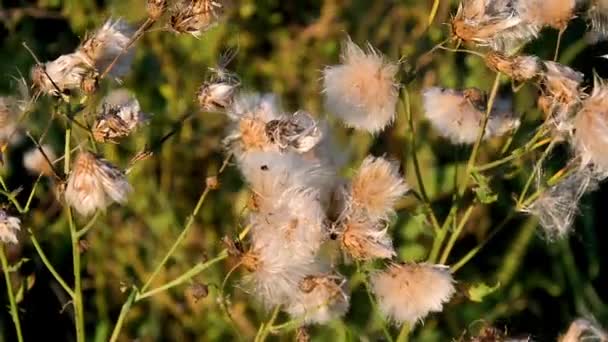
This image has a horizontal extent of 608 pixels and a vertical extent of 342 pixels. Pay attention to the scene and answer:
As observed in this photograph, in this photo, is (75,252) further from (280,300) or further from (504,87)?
(504,87)

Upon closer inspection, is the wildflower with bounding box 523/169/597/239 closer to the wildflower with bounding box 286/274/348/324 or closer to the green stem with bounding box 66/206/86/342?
the wildflower with bounding box 286/274/348/324

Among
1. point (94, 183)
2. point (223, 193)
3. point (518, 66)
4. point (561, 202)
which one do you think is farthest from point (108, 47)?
point (223, 193)

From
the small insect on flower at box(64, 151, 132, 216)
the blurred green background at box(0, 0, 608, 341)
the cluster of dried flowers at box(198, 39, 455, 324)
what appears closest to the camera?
the small insect on flower at box(64, 151, 132, 216)

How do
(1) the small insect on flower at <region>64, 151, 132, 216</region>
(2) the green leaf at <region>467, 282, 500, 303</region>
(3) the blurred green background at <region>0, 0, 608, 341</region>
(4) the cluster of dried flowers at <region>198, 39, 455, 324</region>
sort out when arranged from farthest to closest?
(3) the blurred green background at <region>0, 0, 608, 341</region> < (2) the green leaf at <region>467, 282, 500, 303</region> < (4) the cluster of dried flowers at <region>198, 39, 455, 324</region> < (1) the small insect on flower at <region>64, 151, 132, 216</region>

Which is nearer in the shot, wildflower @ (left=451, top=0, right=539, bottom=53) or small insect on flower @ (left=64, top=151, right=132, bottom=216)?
small insect on flower @ (left=64, top=151, right=132, bottom=216)

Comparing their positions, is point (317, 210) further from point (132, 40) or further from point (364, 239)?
point (132, 40)

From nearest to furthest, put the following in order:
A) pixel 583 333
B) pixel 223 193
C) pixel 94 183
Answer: pixel 94 183 → pixel 583 333 → pixel 223 193

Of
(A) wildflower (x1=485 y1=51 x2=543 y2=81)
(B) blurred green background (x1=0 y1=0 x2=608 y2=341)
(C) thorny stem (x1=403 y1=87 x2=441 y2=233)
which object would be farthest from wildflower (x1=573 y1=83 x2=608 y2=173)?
(B) blurred green background (x1=0 y1=0 x2=608 y2=341)
